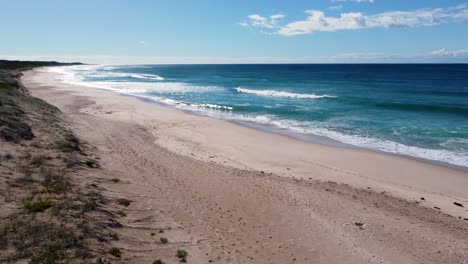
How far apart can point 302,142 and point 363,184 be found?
698 centimetres

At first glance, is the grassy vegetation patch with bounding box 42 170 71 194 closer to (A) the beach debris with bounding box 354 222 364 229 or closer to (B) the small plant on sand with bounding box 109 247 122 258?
(B) the small plant on sand with bounding box 109 247 122 258

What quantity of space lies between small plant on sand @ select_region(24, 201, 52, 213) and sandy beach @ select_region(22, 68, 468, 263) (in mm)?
1736

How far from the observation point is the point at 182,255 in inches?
289

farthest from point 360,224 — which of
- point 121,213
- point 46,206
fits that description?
point 46,206

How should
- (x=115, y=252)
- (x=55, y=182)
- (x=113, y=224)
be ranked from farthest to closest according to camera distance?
(x=55, y=182) → (x=113, y=224) → (x=115, y=252)

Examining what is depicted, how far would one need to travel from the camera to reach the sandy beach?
318 inches

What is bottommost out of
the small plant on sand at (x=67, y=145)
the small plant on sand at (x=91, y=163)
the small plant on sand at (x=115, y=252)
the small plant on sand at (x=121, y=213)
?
the small plant on sand at (x=121, y=213)

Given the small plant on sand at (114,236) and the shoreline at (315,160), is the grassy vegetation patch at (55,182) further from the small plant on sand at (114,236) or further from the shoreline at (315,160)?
the shoreline at (315,160)

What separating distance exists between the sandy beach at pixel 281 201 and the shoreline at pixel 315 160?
5 cm

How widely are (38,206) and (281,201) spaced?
21.0 ft

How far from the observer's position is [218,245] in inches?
316

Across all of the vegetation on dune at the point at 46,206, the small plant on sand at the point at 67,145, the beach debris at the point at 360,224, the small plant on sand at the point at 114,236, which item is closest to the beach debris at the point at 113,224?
the vegetation on dune at the point at 46,206

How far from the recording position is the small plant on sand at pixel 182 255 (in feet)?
23.8

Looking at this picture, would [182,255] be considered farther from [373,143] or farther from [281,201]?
[373,143]
